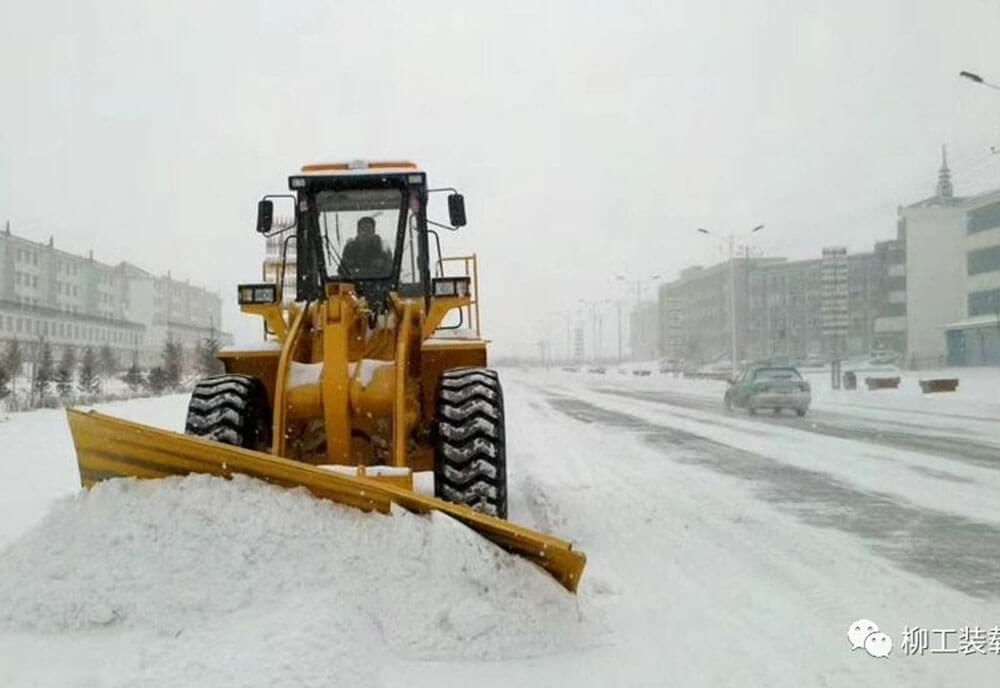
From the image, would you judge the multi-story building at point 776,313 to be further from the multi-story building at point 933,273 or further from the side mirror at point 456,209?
the side mirror at point 456,209

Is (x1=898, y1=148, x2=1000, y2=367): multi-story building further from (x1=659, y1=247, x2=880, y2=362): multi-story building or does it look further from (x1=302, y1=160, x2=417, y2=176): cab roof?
(x1=302, y1=160, x2=417, y2=176): cab roof

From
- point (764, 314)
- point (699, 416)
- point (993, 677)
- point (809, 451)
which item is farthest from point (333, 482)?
point (764, 314)

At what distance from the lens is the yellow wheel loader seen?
4.95 m

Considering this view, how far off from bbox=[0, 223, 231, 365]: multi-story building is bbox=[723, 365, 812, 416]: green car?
47120 millimetres

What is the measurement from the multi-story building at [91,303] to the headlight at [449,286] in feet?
199

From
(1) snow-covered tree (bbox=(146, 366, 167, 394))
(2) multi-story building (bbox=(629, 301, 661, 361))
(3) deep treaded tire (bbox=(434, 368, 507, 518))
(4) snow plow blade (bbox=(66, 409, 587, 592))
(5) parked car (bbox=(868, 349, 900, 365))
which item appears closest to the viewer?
(4) snow plow blade (bbox=(66, 409, 587, 592))

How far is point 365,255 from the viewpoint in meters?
7.77

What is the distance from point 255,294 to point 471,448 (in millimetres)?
2439

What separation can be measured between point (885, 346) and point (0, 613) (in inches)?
3718

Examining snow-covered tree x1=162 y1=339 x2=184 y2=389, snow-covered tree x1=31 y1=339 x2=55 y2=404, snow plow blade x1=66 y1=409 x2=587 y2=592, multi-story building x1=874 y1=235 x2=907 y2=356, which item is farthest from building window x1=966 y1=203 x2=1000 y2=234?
snow plow blade x1=66 y1=409 x2=587 y2=592

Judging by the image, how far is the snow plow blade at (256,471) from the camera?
4.56 m

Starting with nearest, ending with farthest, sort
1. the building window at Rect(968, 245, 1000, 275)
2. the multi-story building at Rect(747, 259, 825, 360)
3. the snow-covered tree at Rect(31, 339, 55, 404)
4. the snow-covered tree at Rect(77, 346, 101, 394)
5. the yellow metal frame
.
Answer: the yellow metal frame, the snow-covered tree at Rect(31, 339, 55, 404), the snow-covered tree at Rect(77, 346, 101, 394), the building window at Rect(968, 245, 1000, 275), the multi-story building at Rect(747, 259, 825, 360)

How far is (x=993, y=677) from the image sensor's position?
4281 millimetres

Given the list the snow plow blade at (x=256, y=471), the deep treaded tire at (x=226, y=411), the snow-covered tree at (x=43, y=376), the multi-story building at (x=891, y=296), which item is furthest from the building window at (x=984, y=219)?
the snow plow blade at (x=256, y=471)
